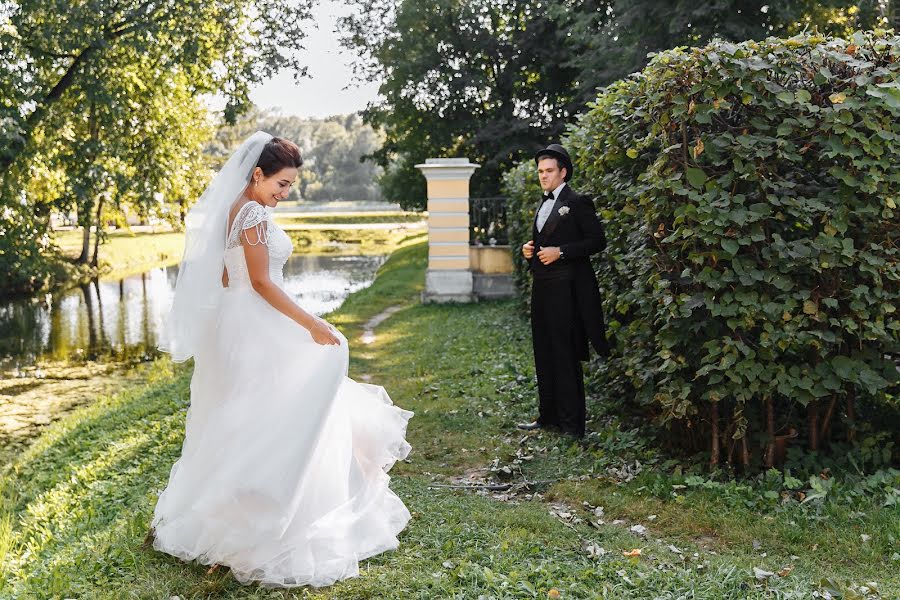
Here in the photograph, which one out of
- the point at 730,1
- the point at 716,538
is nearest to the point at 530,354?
the point at 716,538

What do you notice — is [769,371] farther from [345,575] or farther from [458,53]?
[458,53]

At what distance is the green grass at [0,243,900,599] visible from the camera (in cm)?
371

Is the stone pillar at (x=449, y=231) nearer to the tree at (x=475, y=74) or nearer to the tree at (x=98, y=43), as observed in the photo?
the tree at (x=98, y=43)

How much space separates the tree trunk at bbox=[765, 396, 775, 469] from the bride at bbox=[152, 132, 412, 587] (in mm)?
2421

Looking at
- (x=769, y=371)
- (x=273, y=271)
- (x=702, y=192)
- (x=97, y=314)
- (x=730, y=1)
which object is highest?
(x=730, y=1)

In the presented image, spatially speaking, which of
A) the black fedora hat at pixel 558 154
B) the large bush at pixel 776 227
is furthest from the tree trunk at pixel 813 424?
the black fedora hat at pixel 558 154

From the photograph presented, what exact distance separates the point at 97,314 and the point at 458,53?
46.8 feet

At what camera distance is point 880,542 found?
4.02 meters

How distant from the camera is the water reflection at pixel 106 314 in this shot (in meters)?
14.8

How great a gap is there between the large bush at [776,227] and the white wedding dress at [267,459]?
2.18 metres

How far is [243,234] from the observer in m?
4.06

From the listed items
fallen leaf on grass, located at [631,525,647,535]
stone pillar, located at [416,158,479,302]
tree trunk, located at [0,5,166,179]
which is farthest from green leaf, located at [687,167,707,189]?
tree trunk, located at [0,5,166,179]

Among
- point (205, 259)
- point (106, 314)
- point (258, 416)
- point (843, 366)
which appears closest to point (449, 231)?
point (106, 314)

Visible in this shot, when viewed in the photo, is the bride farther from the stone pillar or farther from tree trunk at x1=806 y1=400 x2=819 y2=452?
the stone pillar
